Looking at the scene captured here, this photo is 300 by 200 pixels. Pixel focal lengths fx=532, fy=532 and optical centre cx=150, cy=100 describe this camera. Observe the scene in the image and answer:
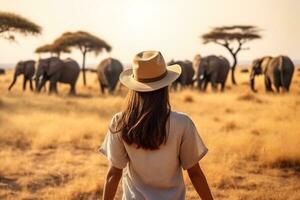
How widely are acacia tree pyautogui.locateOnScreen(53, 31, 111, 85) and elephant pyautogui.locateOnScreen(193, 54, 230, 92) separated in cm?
764

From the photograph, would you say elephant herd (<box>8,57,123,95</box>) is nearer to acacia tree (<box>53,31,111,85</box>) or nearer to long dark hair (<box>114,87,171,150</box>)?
acacia tree (<box>53,31,111,85</box>)

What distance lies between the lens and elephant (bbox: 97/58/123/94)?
18.9 meters

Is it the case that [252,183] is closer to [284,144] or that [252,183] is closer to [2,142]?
[284,144]

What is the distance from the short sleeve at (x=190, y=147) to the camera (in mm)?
1945

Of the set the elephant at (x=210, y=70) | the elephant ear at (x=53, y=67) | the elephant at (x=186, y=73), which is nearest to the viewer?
the elephant ear at (x=53, y=67)

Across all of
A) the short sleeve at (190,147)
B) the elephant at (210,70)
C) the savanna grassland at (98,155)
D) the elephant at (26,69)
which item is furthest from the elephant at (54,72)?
the short sleeve at (190,147)

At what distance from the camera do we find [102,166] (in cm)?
630

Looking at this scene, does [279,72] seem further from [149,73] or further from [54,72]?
[149,73]

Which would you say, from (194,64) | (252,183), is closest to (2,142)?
(252,183)

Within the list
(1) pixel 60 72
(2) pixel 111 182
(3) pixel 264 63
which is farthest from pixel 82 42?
(2) pixel 111 182

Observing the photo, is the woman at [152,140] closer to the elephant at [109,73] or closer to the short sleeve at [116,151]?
the short sleeve at [116,151]

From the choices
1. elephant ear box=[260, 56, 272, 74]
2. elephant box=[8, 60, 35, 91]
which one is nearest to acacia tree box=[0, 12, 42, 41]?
elephant box=[8, 60, 35, 91]

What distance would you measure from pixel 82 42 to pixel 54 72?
8191mm

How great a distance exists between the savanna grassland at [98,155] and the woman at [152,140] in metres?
2.96
